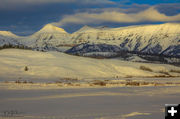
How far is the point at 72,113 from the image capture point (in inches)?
648

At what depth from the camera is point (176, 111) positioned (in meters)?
8.15

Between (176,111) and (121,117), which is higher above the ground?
(176,111)

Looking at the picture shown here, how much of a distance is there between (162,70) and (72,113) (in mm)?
120003

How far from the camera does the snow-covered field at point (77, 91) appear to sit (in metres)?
16.8

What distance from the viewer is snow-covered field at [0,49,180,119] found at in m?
16.8

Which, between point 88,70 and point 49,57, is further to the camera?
point 49,57

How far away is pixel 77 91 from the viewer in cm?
3269

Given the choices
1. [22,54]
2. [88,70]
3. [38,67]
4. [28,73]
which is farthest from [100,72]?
[22,54]

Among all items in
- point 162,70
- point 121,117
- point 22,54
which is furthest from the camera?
point 162,70

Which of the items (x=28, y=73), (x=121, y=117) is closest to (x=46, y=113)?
(x=121, y=117)

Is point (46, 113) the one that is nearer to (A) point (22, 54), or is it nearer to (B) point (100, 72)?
(B) point (100, 72)

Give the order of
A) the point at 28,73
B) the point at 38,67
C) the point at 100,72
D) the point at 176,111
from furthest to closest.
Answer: the point at 100,72 < the point at 38,67 < the point at 28,73 < the point at 176,111

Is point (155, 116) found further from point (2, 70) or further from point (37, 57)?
point (37, 57)

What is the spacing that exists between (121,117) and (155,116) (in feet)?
4.93
